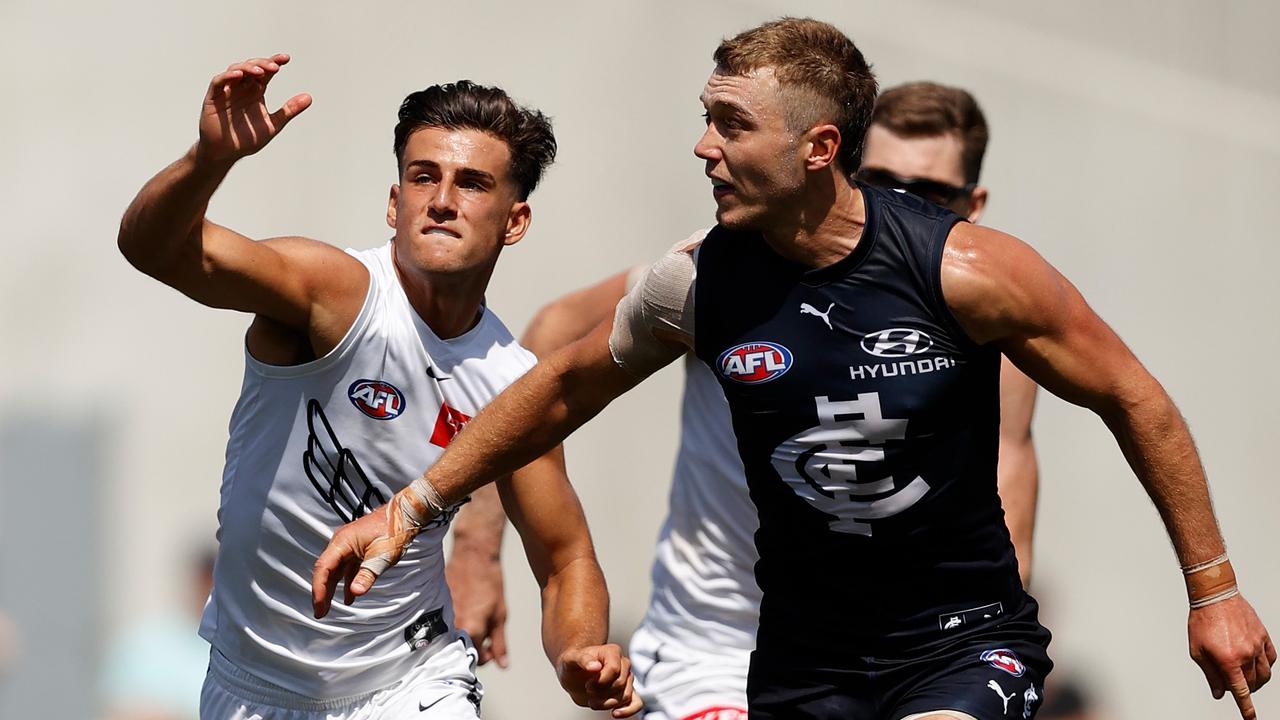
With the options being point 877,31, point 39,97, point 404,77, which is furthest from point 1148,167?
point 39,97

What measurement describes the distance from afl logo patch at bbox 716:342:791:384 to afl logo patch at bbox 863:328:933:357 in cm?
19

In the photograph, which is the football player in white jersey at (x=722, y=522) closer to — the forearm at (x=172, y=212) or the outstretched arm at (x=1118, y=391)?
the outstretched arm at (x=1118, y=391)

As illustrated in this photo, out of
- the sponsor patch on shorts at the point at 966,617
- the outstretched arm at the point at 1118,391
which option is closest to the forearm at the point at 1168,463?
the outstretched arm at the point at 1118,391

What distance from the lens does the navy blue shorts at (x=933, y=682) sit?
11.0 ft

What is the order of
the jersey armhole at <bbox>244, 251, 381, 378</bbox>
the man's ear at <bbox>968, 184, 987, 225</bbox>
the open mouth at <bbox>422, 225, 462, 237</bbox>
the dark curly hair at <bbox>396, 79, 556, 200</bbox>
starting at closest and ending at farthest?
the jersey armhole at <bbox>244, 251, 381, 378</bbox>
the open mouth at <bbox>422, 225, 462, 237</bbox>
the dark curly hair at <bbox>396, 79, 556, 200</bbox>
the man's ear at <bbox>968, 184, 987, 225</bbox>

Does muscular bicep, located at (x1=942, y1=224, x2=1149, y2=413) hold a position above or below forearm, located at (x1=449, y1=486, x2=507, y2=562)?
above

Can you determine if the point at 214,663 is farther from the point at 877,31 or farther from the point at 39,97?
the point at 877,31

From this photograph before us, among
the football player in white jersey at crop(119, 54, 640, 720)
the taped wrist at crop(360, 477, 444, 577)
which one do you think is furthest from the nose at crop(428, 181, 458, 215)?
the taped wrist at crop(360, 477, 444, 577)

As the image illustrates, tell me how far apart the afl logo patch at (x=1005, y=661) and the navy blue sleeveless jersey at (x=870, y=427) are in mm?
67

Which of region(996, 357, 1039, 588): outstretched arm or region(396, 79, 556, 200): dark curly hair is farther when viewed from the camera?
region(996, 357, 1039, 588): outstretched arm

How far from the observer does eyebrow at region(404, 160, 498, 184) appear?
4223mm

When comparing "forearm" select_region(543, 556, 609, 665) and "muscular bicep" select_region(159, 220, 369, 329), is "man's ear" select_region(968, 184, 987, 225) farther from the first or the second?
"muscular bicep" select_region(159, 220, 369, 329)

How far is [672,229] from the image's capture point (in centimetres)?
742

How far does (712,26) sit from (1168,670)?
4394 millimetres
